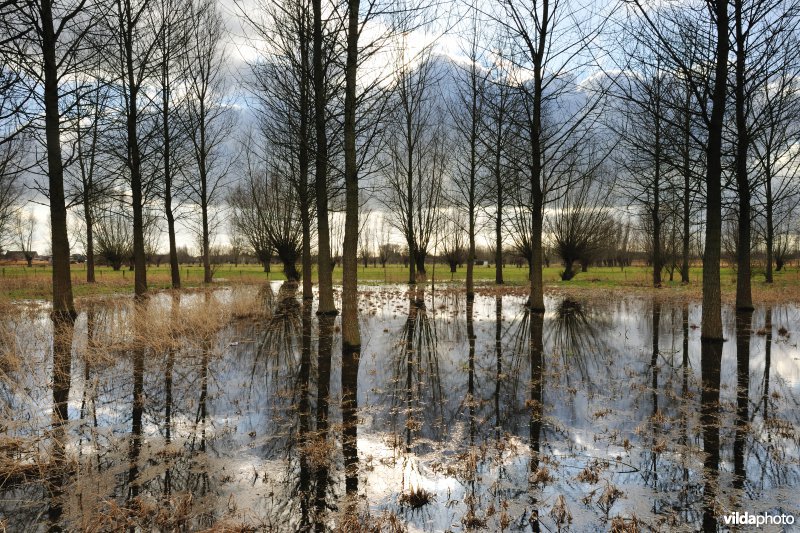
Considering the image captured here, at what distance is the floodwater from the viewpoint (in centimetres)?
325

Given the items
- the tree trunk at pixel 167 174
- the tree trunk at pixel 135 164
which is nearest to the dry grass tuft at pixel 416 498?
the tree trunk at pixel 135 164

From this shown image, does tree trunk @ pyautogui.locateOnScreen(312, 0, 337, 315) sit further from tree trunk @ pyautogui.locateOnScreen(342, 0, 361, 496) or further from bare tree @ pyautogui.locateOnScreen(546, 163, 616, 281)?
bare tree @ pyautogui.locateOnScreen(546, 163, 616, 281)

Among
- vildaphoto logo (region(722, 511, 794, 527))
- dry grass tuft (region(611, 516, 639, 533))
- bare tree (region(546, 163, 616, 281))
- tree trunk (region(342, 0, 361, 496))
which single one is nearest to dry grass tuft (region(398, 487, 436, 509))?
dry grass tuft (region(611, 516, 639, 533))

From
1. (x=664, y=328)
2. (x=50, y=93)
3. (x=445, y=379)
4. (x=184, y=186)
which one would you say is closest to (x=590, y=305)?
(x=664, y=328)

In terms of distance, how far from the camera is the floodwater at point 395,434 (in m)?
3.25

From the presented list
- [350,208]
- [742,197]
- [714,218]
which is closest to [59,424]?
[350,208]

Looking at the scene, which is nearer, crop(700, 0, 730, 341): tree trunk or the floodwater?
the floodwater

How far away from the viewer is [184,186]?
75.0ft

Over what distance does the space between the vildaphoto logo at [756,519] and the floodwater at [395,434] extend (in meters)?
0.05

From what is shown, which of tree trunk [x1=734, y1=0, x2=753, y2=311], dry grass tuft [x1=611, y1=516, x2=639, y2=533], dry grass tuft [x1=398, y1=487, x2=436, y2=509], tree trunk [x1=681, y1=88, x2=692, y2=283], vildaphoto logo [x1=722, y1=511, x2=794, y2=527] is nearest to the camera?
dry grass tuft [x1=611, y1=516, x2=639, y2=533]

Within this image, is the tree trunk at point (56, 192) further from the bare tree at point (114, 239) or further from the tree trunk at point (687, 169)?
the bare tree at point (114, 239)

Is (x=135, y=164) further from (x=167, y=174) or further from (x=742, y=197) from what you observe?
(x=742, y=197)

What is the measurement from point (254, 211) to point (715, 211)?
32.2 m

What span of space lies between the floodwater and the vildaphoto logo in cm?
5
